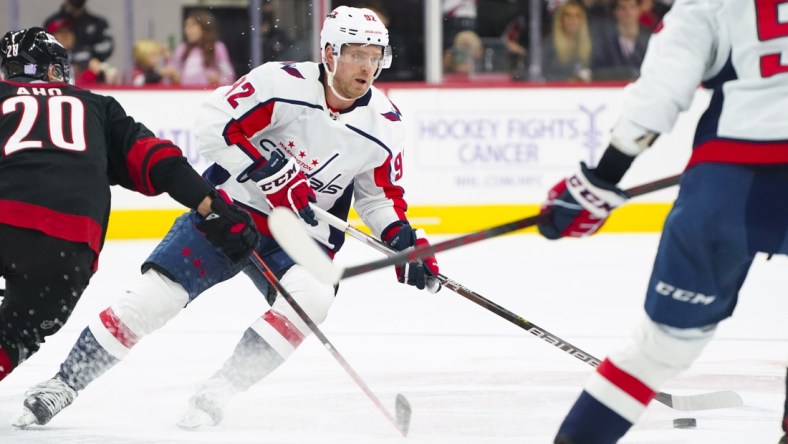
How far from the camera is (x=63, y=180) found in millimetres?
2609

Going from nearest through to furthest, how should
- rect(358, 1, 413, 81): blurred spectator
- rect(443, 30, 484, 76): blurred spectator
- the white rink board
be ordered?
the white rink board
rect(358, 1, 413, 81): blurred spectator
rect(443, 30, 484, 76): blurred spectator

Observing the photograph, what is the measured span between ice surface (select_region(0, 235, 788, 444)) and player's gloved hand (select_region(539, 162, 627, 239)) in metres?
0.76

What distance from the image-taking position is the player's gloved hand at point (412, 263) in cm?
307

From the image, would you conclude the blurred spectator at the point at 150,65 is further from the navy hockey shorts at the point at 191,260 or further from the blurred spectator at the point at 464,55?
the navy hockey shorts at the point at 191,260

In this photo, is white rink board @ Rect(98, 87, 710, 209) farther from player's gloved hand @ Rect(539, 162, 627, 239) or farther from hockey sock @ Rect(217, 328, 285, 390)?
player's gloved hand @ Rect(539, 162, 627, 239)

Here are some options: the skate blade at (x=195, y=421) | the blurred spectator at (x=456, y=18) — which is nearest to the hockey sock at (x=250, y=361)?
the skate blade at (x=195, y=421)

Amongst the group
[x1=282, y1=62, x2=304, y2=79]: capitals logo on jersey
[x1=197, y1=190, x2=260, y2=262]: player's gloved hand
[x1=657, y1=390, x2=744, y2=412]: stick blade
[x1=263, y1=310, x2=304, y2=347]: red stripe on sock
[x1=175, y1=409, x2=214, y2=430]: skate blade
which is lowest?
[x1=175, y1=409, x2=214, y2=430]: skate blade

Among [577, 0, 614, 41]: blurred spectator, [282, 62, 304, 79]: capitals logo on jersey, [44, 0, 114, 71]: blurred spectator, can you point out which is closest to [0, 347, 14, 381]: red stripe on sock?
[282, 62, 304, 79]: capitals logo on jersey

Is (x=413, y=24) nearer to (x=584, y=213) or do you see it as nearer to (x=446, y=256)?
(x=446, y=256)

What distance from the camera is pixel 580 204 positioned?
2029 millimetres

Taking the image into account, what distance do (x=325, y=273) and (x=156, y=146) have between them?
0.60m

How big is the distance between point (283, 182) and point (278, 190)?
1.0 inches

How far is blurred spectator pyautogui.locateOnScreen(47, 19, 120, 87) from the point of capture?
6879mm

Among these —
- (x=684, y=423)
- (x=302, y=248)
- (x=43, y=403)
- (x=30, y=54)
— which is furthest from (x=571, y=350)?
(x=30, y=54)
